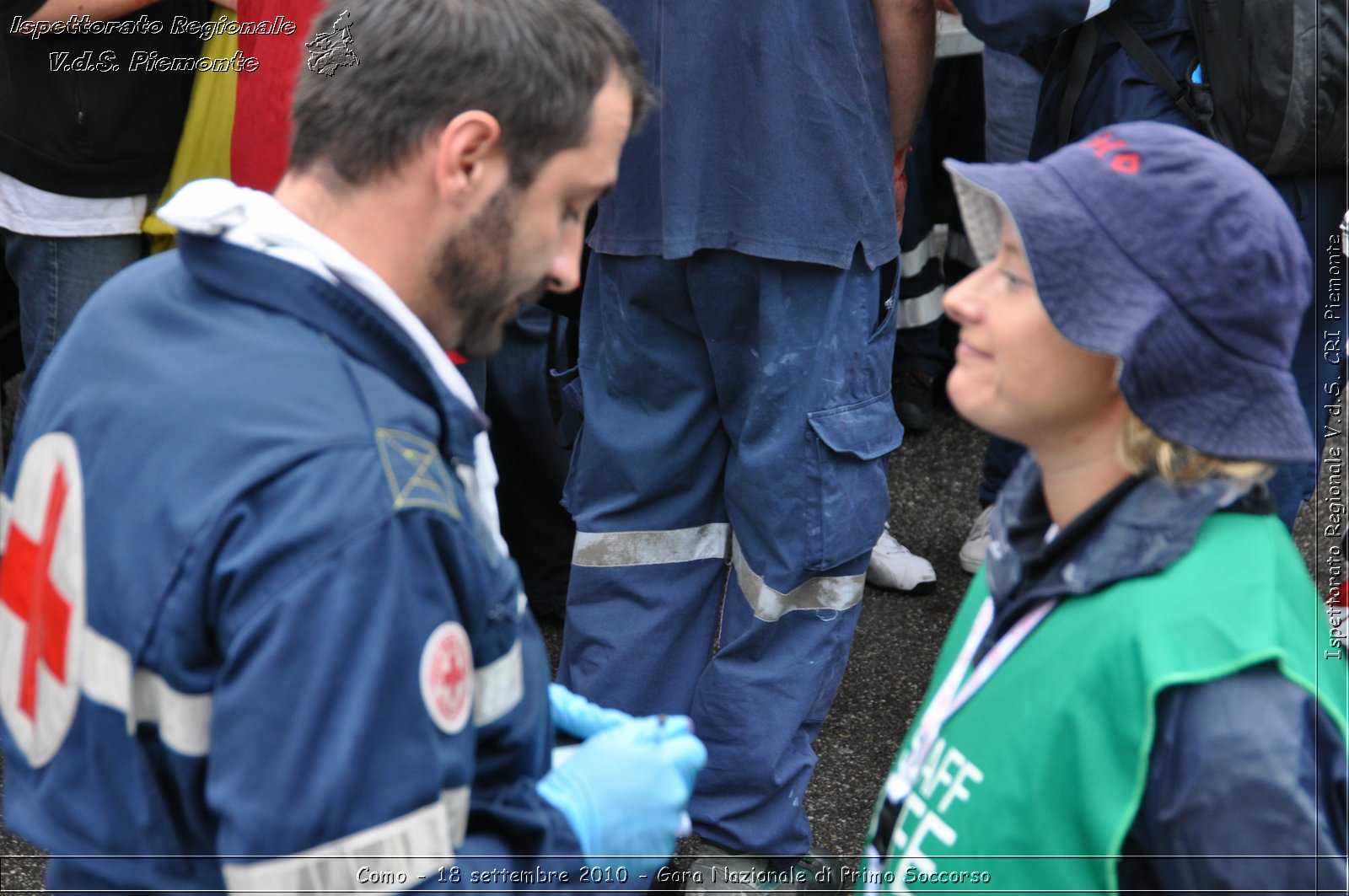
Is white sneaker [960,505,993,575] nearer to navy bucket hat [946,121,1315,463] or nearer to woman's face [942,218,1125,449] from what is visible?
woman's face [942,218,1125,449]

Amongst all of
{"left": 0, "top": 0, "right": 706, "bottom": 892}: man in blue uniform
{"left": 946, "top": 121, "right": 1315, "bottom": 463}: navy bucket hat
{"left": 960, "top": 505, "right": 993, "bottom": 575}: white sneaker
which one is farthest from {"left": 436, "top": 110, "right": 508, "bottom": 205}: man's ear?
{"left": 960, "top": 505, "right": 993, "bottom": 575}: white sneaker

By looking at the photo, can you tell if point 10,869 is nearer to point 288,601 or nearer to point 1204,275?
point 288,601

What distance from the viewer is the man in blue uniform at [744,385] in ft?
8.04

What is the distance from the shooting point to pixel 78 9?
9.48 feet

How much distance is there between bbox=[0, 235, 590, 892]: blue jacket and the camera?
44.2 inches

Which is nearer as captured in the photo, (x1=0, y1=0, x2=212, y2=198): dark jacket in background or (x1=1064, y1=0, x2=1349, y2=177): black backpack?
(x1=1064, y1=0, x2=1349, y2=177): black backpack

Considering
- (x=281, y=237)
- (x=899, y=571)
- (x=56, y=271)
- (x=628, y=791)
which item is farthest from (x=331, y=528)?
(x=899, y=571)

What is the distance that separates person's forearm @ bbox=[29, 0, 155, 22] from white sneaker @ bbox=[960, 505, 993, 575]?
2635 mm

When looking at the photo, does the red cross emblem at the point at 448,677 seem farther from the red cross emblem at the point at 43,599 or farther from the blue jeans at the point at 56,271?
the blue jeans at the point at 56,271

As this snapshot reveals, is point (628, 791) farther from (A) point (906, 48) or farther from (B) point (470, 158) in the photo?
(A) point (906, 48)

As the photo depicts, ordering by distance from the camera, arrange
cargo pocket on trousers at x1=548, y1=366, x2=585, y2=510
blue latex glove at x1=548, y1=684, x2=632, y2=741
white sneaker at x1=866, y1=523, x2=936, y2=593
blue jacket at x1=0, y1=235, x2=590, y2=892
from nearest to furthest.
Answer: blue jacket at x1=0, y1=235, x2=590, y2=892 → blue latex glove at x1=548, y1=684, x2=632, y2=741 → cargo pocket on trousers at x1=548, y1=366, x2=585, y2=510 → white sneaker at x1=866, y1=523, x2=936, y2=593

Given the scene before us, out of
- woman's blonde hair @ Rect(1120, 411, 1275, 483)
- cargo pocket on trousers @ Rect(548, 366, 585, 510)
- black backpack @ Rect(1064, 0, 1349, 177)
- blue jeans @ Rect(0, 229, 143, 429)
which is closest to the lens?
woman's blonde hair @ Rect(1120, 411, 1275, 483)

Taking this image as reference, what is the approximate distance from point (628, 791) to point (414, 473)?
509 millimetres

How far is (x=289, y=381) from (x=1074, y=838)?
2.86ft
